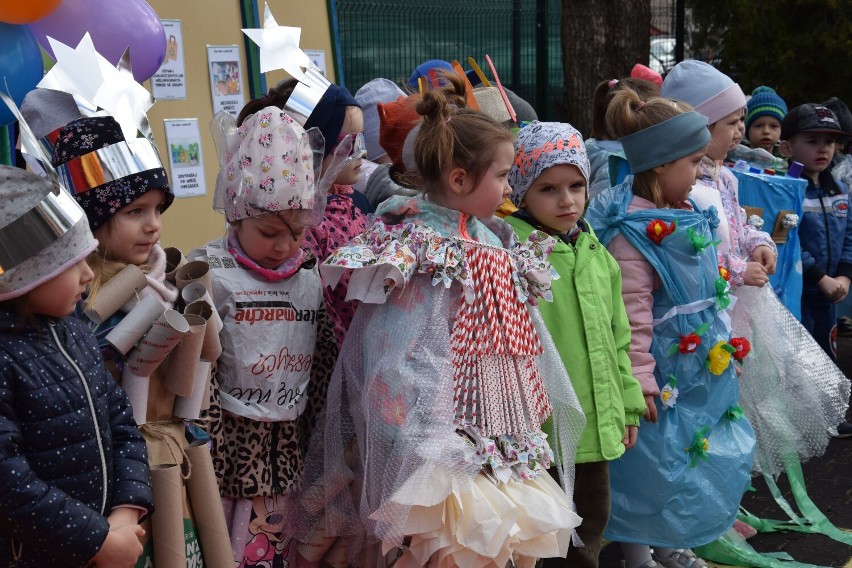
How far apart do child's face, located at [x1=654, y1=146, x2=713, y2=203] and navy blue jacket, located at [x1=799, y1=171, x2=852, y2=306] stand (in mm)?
3140

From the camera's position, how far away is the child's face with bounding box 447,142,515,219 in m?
3.40

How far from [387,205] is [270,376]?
2.23ft

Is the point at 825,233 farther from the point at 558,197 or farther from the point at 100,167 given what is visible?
the point at 100,167

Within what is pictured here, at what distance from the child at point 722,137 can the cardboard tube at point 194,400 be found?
9.19ft

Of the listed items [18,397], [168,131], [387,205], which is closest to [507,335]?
[387,205]

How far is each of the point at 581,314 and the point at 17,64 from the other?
203 centimetres

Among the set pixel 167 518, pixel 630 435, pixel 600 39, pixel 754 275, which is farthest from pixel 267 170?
pixel 600 39

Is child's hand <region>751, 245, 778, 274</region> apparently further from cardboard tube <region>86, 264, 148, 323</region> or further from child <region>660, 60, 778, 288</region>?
cardboard tube <region>86, 264, 148, 323</region>

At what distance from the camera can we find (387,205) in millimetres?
3510

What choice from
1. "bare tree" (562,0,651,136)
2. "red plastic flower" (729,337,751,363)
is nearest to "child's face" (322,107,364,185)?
"red plastic flower" (729,337,751,363)

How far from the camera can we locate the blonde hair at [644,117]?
443 centimetres

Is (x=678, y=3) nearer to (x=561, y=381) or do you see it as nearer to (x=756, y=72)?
(x=756, y=72)

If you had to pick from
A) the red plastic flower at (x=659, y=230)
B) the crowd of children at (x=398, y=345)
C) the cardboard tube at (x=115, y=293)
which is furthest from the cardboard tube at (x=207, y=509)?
the red plastic flower at (x=659, y=230)

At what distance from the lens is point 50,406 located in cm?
238
